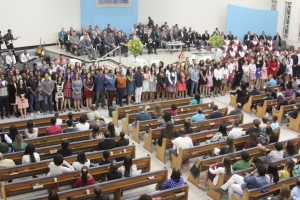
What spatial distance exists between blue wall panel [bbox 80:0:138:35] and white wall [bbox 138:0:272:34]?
0.56 m

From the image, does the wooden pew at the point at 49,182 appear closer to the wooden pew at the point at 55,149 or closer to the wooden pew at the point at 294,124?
the wooden pew at the point at 55,149

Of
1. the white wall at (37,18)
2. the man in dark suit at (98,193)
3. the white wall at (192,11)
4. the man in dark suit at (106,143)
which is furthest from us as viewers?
the white wall at (192,11)

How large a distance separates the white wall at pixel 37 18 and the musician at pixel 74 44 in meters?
2.02

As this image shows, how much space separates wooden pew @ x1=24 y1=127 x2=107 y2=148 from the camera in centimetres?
895

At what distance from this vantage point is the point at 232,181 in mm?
7613

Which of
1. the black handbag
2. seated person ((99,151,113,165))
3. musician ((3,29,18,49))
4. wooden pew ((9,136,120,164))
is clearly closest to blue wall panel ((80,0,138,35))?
musician ((3,29,18,49))

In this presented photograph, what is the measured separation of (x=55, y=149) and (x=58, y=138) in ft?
1.98

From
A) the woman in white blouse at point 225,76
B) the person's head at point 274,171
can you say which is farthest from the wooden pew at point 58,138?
the woman in white blouse at point 225,76

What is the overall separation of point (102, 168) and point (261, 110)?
708 cm

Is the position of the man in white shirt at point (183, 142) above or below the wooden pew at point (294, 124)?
above

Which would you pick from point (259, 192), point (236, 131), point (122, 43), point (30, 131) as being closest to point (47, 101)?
point (30, 131)

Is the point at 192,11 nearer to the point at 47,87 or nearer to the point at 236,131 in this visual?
the point at 47,87

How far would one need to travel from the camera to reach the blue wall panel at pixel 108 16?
20109mm

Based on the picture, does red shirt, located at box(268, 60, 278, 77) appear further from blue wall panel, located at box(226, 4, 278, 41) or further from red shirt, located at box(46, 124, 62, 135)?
red shirt, located at box(46, 124, 62, 135)
